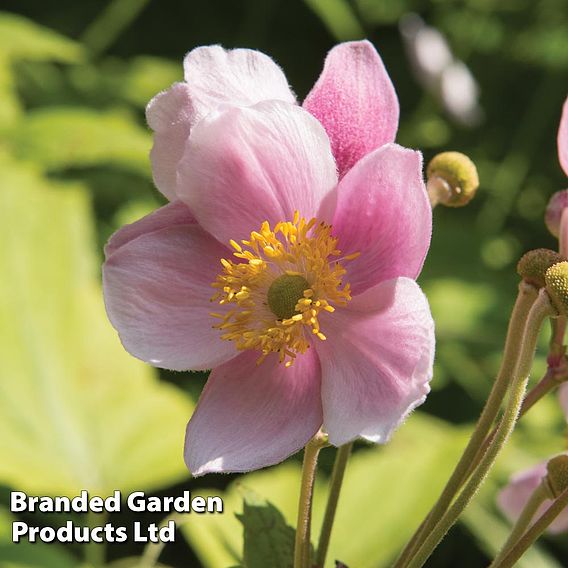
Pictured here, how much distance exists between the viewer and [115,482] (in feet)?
5.70

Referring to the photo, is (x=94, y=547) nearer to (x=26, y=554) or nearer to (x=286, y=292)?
(x=26, y=554)

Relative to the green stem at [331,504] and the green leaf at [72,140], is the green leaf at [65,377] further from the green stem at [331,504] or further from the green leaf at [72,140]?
the green stem at [331,504]

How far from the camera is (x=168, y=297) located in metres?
0.84

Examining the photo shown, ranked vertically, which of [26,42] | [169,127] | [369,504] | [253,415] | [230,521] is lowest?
[369,504]

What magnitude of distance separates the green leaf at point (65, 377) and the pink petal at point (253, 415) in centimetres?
94

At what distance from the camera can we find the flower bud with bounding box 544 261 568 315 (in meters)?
0.70

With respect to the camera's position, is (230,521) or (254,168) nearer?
(254,168)

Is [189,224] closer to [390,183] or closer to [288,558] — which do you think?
[390,183]

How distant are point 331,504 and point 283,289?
0.63 feet

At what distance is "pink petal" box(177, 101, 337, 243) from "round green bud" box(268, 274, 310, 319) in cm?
5

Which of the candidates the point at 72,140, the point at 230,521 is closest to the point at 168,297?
the point at 230,521

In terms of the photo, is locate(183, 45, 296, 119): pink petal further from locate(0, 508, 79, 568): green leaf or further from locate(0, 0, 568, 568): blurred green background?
locate(0, 508, 79, 568): green leaf

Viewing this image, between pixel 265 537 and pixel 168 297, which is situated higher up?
pixel 168 297

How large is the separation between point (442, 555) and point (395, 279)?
67.0 inches
